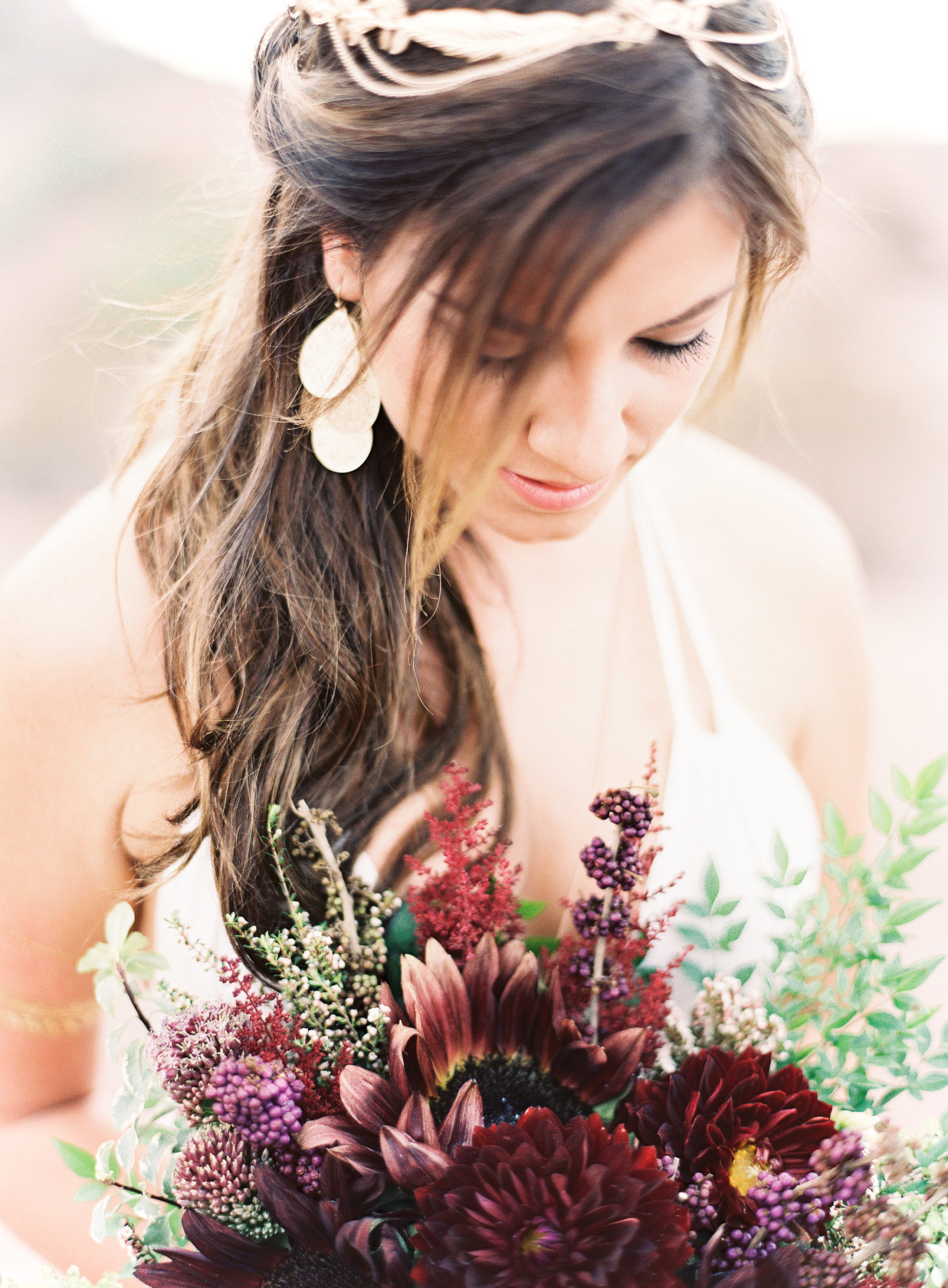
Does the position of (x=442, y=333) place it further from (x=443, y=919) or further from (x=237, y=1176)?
(x=237, y=1176)

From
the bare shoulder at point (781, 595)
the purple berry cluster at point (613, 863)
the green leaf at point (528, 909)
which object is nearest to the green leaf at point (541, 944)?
the green leaf at point (528, 909)

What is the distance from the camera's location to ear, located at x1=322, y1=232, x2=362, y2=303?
630mm

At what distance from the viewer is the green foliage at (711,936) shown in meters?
0.74

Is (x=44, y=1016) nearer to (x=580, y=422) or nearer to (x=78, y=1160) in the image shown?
(x=78, y=1160)

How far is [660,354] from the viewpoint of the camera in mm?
647

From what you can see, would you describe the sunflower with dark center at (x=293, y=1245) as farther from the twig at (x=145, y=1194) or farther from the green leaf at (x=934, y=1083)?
the green leaf at (x=934, y=1083)

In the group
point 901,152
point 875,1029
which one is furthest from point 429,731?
point 901,152

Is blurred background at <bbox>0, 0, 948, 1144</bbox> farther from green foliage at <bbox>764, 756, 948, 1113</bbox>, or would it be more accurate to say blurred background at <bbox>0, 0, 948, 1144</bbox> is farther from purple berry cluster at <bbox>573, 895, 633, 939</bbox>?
purple berry cluster at <bbox>573, 895, 633, 939</bbox>

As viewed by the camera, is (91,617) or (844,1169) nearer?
(844,1169)

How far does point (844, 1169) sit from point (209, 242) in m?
0.76

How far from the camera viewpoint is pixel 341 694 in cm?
77

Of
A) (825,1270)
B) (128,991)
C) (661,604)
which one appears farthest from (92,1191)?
(661,604)

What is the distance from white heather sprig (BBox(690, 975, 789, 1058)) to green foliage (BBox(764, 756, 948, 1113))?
2cm

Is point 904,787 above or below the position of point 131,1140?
above
